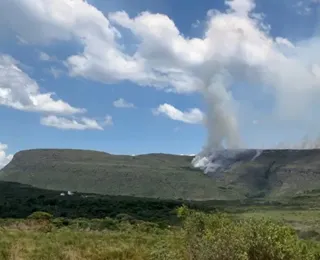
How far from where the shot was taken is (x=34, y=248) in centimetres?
1833

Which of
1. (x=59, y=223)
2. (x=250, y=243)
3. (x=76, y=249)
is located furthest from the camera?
(x=59, y=223)

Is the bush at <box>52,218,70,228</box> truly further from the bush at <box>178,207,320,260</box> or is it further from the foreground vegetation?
the bush at <box>178,207,320,260</box>

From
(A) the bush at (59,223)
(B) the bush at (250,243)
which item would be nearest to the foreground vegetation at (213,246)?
(B) the bush at (250,243)

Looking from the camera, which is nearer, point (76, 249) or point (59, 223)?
point (76, 249)

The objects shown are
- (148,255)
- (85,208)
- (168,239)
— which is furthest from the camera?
(85,208)

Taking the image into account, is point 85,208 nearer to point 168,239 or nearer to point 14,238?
point 14,238

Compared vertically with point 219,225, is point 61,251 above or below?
below

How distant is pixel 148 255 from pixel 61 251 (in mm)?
3272

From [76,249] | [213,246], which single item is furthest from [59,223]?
[213,246]

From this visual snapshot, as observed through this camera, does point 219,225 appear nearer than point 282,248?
No

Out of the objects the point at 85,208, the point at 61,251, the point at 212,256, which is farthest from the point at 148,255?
the point at 85,208

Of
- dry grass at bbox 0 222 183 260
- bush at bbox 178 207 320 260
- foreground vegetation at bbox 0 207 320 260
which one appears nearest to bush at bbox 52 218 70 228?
dry grass at bbox 0 222 183 260

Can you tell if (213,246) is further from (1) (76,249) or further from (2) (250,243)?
(1) (76,249)

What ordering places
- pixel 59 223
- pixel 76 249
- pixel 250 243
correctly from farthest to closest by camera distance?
1. pixel 59 223
2. pixel 76 249
3. pixel 250 243
